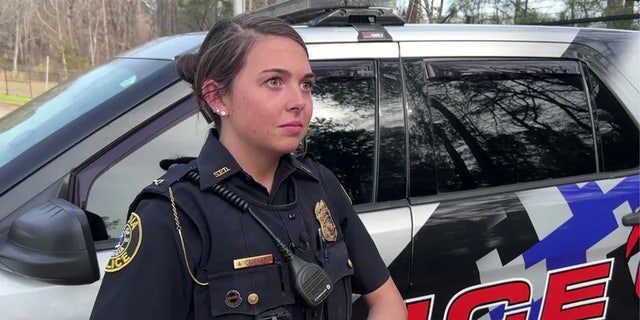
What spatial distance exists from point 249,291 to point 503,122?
4.55 ft

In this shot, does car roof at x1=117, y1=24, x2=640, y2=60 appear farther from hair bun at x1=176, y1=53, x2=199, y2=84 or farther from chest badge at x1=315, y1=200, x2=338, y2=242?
chest badge at x1=315, y1=200, x2=338, y2=242

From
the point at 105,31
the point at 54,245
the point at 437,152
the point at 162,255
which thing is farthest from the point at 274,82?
the point at 105,31

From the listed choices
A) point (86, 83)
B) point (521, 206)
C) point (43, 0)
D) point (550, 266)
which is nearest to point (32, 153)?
point (86, 83)

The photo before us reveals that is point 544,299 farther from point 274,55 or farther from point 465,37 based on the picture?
point 274,55

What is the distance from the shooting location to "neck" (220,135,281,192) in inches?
51.9

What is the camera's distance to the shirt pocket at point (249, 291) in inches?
46.1

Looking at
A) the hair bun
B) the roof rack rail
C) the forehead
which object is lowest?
the hair bun

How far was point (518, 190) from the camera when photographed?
2.19 metres

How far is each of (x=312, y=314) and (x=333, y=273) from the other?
106mm

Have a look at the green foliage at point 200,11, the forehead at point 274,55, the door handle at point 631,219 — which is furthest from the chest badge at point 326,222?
the green foliage at point 200,11

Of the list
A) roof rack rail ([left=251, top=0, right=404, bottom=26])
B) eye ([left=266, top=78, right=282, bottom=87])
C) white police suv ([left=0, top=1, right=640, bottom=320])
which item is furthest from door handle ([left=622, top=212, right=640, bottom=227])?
eye ([left=266, top=78, right=282, bottom=87])

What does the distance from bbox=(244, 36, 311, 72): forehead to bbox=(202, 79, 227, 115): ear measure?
88mm

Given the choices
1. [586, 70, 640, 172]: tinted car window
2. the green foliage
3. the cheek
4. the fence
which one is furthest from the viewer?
the fence

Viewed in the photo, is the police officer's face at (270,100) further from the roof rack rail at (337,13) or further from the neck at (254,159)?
the roof rack rail at (337,13)
